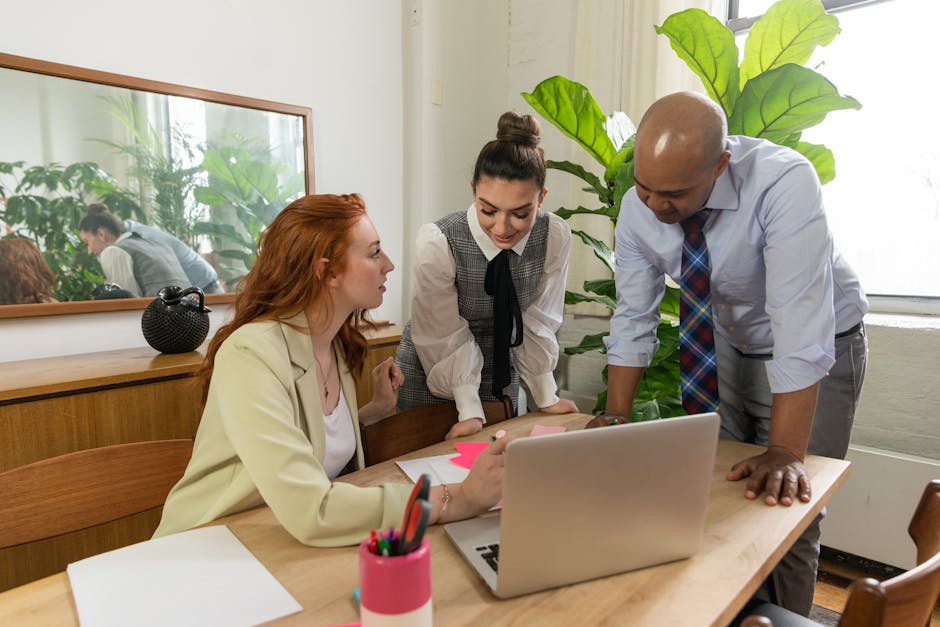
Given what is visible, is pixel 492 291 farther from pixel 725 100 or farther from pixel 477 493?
pixel 725 100

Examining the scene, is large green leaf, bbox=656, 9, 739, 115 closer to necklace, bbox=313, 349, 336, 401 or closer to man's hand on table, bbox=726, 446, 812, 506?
man's hand on table, bbox=726, 446, 812, 506

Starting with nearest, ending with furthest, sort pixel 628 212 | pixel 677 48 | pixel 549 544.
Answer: pixel 549 544
pixel 628 212
pixel 677 48

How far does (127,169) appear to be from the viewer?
2100 mm

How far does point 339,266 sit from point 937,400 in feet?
6.84

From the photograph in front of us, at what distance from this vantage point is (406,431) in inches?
58.7

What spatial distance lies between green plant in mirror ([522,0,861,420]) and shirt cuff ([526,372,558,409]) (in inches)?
20.4

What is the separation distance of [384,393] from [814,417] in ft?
3.31

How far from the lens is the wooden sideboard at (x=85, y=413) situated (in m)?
1.63

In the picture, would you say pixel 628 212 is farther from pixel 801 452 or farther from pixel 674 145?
pixel 801 452

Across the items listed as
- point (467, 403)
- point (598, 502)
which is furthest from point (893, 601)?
point (467, 403)

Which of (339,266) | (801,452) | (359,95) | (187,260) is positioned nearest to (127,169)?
(187,260)

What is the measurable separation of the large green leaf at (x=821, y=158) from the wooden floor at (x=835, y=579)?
142cm

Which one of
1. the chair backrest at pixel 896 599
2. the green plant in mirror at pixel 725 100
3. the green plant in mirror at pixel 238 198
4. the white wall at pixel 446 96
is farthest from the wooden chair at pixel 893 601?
A: the white wall at pixel 446 96

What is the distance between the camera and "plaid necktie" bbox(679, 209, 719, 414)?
1303mm
